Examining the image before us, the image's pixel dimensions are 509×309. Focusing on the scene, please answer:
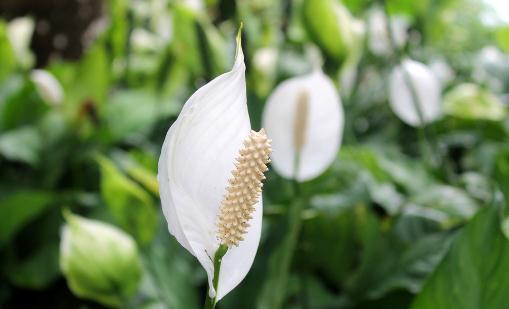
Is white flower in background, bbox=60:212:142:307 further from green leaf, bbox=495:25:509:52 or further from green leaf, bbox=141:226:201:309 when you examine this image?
green leaf, bbox=495:25:509:52

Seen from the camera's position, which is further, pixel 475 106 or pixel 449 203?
pixel 475 106

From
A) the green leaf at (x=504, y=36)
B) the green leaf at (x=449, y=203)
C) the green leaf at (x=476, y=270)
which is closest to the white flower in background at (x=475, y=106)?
the green leaf at (x=504, y=36)

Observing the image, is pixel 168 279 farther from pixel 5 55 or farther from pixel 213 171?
pixel 5 55

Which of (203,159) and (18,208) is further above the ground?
(203,159)

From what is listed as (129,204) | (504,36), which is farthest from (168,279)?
(504,36)

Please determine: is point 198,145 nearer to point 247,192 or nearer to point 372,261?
point 247,192

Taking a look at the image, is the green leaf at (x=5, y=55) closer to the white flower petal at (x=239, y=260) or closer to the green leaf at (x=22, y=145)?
the green leaf at (x=22, y=145)

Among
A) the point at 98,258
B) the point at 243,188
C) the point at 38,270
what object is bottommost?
the point at 38,270
